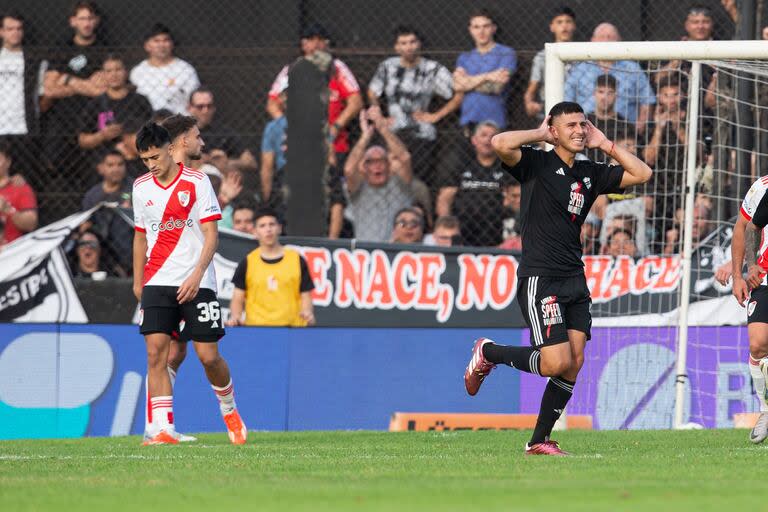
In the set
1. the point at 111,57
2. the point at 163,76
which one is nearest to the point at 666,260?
the point at 163,76

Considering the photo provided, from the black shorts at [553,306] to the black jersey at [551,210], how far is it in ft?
0.18

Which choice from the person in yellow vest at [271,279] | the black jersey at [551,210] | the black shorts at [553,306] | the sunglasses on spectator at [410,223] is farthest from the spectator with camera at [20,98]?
the black shorts at [553,306]

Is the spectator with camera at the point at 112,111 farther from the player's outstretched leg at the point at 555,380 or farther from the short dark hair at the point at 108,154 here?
the player's outstretched leg at the point at 555,380

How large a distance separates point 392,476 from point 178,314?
3.11 metres

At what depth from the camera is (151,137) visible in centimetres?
905

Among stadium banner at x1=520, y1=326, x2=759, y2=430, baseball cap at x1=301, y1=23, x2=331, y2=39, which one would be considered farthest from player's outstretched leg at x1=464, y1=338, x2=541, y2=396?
baseball cap at x1=301, y1=23, x2=331, y2=39

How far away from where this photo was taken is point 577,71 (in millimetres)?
13336

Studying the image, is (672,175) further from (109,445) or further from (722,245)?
(109,445)

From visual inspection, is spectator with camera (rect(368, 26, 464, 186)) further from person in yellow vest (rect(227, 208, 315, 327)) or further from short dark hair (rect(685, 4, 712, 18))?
short dark hair (rect(685, 4, 712, 18))

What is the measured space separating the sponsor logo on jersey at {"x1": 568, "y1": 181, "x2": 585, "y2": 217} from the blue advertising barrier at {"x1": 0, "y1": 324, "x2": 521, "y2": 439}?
5.06 meters

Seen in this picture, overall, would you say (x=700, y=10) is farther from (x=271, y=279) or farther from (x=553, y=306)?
(x=553, y=306)

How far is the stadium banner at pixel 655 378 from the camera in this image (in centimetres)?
1270

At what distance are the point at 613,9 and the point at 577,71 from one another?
Result: 1446 mm

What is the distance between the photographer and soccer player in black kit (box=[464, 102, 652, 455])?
25.8 ft
